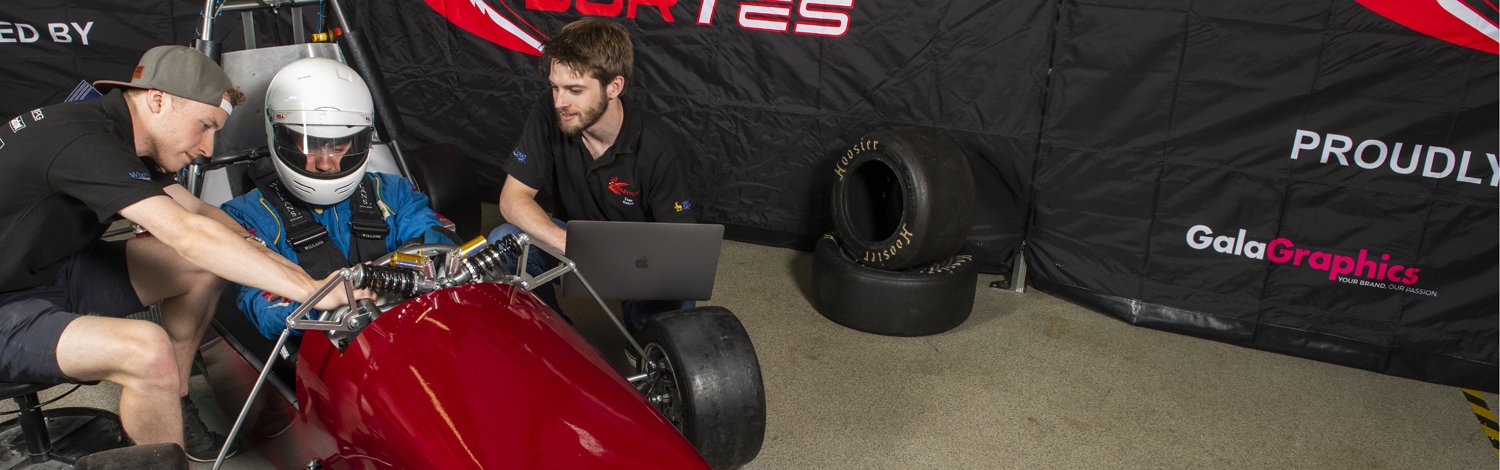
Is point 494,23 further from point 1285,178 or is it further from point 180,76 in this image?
point 1285,178

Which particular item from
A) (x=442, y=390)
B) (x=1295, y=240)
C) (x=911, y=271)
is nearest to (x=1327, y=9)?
(x=1295, y=240)

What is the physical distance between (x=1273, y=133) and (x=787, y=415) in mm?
2100

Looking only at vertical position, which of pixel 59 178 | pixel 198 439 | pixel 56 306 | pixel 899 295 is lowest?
pixel 198 439

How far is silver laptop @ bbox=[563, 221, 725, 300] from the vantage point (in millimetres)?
2707

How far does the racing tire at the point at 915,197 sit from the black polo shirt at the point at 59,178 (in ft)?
7.88

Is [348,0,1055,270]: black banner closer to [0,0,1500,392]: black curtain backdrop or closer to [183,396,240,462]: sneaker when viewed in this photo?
→ [0,0,1500,392]: black curtain backdrop

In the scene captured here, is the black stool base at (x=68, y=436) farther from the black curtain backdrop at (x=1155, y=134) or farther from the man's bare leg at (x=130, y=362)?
the black curtain backdrop at (x=1155, y=134)

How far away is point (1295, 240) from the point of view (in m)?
3.98

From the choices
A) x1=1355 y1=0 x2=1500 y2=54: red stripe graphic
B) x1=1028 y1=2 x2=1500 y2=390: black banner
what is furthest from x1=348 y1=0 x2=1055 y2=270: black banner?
x1=1355 y1=0 x2=1500 y2=54: red stripe graphic

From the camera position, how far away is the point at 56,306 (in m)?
2.59

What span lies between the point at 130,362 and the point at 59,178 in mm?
445

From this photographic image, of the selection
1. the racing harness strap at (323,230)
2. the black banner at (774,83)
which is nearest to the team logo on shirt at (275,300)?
the racing harness strap at (323,230)

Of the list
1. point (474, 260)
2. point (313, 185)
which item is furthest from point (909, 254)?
point (313, 185)

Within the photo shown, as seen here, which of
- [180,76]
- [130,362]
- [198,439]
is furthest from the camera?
[198,439]
